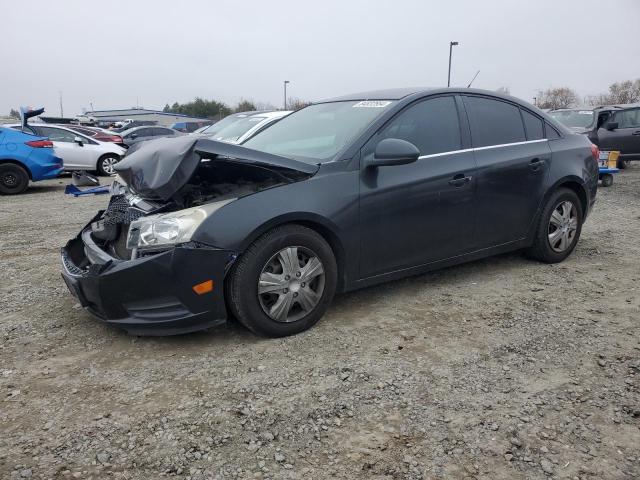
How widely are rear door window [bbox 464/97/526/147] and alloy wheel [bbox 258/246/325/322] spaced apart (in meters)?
1.81

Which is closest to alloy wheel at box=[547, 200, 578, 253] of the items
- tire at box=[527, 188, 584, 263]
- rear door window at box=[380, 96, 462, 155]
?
tire at box=[527, 188, 584, 263]

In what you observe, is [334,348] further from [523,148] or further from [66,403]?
[523,148]

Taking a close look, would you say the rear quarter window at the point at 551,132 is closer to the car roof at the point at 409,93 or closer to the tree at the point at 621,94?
the car roof at the point at 409,93

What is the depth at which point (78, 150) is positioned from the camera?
42.9ft

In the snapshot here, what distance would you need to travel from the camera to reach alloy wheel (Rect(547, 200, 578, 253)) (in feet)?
15.5

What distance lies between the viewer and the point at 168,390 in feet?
8.91

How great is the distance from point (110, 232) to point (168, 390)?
1328 mm

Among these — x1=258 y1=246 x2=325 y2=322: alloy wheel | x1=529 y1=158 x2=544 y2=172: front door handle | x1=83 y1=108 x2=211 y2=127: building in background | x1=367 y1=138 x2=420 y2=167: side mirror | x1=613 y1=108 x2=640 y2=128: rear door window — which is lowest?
x1=258 y1=246 x2=325 y2=322: alloy wheel

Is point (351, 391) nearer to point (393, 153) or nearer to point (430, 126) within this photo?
point (393, 153)

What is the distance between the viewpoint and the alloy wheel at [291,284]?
10.4 feet

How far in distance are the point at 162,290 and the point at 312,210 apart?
1027 mm

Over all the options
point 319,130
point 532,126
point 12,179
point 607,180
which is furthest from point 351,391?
point 12,179

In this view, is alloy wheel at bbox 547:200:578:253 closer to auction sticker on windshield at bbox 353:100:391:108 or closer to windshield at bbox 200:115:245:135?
auction sticker on windshield at bbox 353:100:391:108

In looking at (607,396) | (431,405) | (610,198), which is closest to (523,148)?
(607,396)
